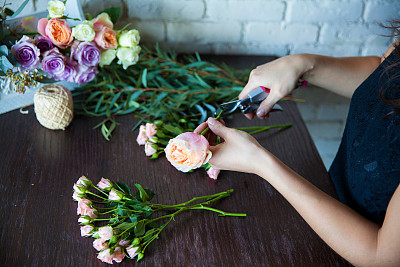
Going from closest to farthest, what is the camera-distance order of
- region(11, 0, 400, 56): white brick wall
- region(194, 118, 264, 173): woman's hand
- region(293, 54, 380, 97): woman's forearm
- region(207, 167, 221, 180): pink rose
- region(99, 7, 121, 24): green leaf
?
region(194, 118, 264, 173): woman's hand → region(207, 167, 221, 180): pink rose → region(293, 54, 380, 97): woman's forearm → region(99, 7, 121, 24): green leaf → region(11, 0, 400, 56): white brick wall

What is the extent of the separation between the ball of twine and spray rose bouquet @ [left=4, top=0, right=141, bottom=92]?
36mm

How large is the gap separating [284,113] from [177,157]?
1.64 ft

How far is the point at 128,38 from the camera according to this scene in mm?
949

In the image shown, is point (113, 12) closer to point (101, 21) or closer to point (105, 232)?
point (101, 21)

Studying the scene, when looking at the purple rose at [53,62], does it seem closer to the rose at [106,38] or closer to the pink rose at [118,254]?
the rose at [106,38]

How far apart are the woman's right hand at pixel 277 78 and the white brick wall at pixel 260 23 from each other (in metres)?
0.41

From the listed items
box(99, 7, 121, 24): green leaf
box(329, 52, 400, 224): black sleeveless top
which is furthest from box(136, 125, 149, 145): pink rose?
box(329, 52, 400, 224): black sleeveless top

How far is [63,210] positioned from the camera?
73 cm

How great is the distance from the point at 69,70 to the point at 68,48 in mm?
65

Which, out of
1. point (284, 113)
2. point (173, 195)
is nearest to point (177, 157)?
point (173, 195)

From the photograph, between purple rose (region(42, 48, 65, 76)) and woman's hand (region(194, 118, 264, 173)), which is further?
purple rose (region(42, 48, 65, 76))

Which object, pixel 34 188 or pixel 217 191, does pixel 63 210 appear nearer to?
pixel 34 188

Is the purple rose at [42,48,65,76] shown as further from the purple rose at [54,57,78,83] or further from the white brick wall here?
the white brick wall

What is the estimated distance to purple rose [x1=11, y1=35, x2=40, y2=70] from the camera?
0.82 metres
